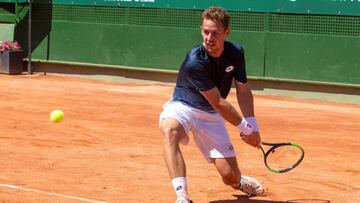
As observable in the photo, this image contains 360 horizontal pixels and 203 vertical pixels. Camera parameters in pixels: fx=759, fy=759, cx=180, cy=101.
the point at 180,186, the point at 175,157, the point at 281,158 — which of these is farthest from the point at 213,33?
the point at 281,158

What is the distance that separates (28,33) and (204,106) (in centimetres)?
1595

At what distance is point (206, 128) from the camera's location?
6.47 m

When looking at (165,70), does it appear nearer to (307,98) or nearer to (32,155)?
(307,98)

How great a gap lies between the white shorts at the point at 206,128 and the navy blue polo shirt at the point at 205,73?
0.06 metres

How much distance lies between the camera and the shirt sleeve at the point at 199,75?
6.12 meters

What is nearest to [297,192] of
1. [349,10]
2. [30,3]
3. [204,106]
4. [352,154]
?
[204,106]

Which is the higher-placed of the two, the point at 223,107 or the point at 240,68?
the point at 240,68

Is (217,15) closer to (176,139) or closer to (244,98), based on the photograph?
(244,98)

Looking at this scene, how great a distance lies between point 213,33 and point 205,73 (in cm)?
37

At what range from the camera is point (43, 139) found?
10094mm

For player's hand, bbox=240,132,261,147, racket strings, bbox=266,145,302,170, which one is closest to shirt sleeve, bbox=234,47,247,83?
player's hand, bbox=240,132,261,147

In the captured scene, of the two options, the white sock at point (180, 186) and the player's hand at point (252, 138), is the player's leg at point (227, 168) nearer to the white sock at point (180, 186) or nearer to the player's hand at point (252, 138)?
the player's hand at point (252, 138)

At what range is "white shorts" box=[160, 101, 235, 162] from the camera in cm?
638

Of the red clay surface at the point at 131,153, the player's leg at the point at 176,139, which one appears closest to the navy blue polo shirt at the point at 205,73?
the player's leg at the point at 176,139
